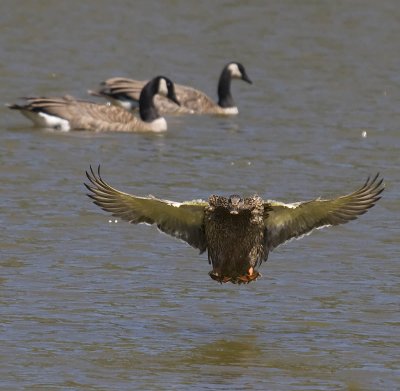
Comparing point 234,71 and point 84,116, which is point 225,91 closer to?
point 234,71

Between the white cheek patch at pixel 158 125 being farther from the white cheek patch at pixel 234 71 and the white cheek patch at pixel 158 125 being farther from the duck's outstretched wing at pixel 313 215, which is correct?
the duck's outstretched wing at pixel 313 215

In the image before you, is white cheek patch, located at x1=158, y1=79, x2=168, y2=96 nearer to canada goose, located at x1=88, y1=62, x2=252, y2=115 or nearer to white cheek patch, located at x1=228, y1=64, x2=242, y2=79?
canada goose, located at x1=88, y1=62, x2=252, y2=115

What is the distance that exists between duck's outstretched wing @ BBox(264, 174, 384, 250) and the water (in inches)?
30.3

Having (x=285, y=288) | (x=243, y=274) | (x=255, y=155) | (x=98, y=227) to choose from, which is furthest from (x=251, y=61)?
(x=243, y=274)

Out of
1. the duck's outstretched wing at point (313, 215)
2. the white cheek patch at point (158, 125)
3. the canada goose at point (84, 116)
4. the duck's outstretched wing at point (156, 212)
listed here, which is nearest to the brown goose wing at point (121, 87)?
the canada goose at point (84, 116)

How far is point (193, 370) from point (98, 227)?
4.61 m

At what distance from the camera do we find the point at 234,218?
10.1m

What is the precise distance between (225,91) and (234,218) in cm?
1387

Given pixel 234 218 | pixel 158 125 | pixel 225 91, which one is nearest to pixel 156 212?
pixel 234 218

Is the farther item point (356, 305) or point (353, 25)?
point (353, 25)

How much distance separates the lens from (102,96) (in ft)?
75.2

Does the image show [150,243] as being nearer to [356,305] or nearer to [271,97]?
A: [356,305]

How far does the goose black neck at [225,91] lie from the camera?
2345cm

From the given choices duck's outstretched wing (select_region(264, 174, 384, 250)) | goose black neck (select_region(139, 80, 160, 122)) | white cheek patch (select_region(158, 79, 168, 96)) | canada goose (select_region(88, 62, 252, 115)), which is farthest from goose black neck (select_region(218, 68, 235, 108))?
duck's outstretched wing (select_region(264, 174, 384, 250))
